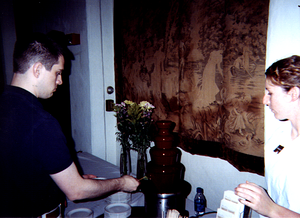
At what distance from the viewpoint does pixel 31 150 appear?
843mm

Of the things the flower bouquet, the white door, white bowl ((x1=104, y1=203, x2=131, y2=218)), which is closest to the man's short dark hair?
the flower bouquet

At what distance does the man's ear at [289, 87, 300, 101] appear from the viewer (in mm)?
853

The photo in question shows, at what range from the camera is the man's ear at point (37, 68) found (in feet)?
3.17

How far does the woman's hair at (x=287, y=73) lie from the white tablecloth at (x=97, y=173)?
0.94 meters

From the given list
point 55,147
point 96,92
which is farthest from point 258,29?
point 96,92

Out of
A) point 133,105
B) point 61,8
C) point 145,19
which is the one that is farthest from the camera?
point 61,8

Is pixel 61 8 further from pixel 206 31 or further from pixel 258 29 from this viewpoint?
pixel 258 29

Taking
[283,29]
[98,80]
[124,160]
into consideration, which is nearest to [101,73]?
[98,80]

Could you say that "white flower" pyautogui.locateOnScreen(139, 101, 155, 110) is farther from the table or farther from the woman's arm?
the woman's arm

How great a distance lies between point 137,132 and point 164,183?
51cm

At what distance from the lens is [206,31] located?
1.28m

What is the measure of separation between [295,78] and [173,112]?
826mm

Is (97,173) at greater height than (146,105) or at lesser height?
lesser

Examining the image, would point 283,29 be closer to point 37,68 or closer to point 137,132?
point 137,132
